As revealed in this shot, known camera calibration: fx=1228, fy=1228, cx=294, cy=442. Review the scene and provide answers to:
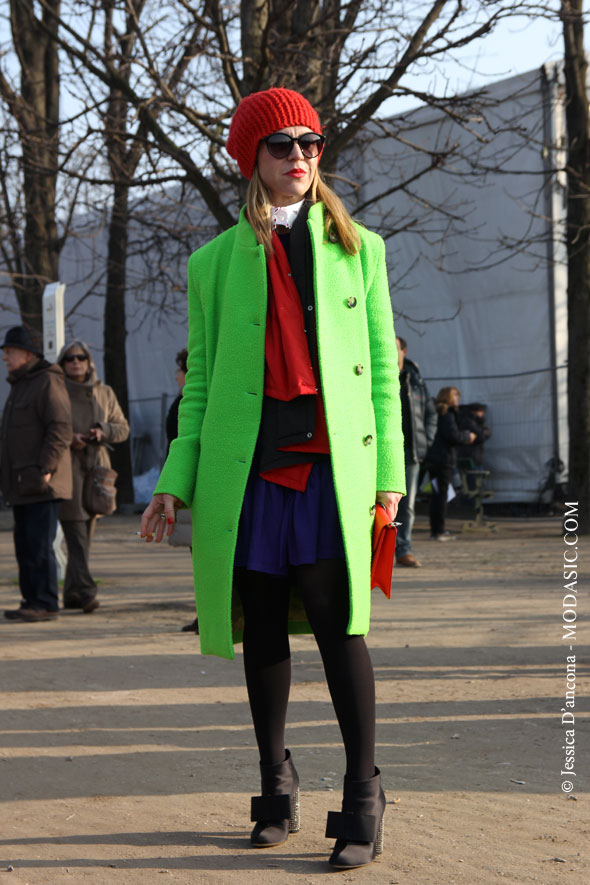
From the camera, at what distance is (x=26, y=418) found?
319 inches

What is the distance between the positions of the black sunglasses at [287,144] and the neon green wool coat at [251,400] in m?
0.15

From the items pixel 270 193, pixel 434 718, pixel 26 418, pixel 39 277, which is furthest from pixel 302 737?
pixel 39 277

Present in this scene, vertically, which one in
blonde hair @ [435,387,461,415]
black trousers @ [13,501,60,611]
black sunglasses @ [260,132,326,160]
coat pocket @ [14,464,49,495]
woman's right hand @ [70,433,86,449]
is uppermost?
black sunglasses @ [260,132,326,160]

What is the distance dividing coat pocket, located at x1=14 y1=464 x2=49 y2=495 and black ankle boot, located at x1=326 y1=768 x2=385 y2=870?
5.03 metres

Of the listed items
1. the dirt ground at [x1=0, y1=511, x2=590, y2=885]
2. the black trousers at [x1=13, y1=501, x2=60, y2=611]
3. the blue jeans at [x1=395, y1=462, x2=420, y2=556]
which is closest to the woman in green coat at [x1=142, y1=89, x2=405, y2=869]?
the dirt ground at [x1=0, y1=511, x2=590, y2=885]

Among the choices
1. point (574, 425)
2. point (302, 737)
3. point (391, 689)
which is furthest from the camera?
point (574, 425)

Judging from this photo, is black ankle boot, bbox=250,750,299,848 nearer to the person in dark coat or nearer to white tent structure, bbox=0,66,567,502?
white tent structure, bbox=0,66,567,502

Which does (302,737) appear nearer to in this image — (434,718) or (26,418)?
(434,718)

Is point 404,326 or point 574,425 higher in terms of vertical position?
point 404,326

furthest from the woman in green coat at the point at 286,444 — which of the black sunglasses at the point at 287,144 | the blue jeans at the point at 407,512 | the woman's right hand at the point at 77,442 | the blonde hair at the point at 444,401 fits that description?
the blonde hair at the point at 444,401

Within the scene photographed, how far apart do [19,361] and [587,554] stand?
5383 mm

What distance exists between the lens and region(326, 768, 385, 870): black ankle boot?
318 centimetres

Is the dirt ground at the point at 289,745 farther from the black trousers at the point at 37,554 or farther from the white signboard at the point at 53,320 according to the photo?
the white signboard at the point at 53,320

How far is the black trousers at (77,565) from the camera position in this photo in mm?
8406
